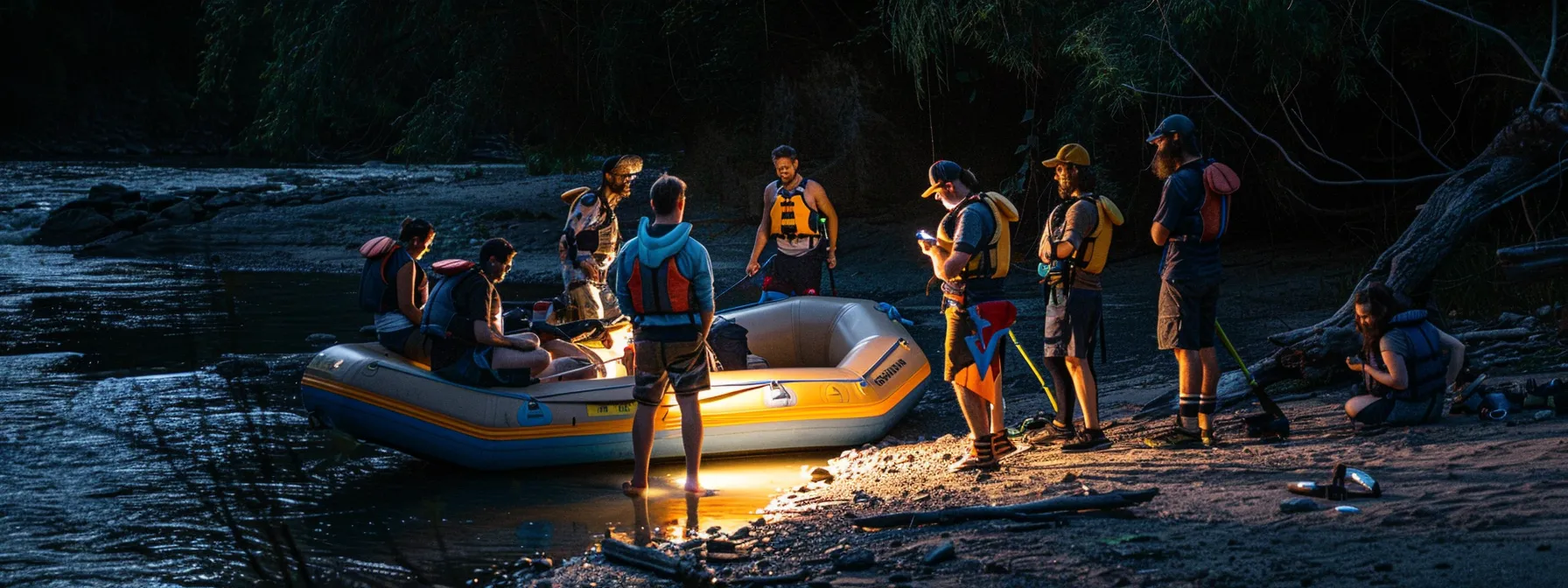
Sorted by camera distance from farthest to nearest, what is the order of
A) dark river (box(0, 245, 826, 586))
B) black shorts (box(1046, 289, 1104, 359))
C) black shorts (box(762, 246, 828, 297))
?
black shorts (box(762, 246, 828, 297)) < black shorts (box(1046, 289, 1104, 359)) < dark river (box(0, 245, 826, 586))

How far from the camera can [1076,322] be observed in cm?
633

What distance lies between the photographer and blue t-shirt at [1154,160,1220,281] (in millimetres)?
6012

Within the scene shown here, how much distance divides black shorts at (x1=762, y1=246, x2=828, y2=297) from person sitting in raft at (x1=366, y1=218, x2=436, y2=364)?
2.57 metres

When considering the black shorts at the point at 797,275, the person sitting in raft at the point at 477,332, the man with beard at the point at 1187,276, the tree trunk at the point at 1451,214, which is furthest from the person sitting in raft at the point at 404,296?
the tree trunk at the point at 1451,214

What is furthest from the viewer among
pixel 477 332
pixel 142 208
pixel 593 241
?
pixel 142 208

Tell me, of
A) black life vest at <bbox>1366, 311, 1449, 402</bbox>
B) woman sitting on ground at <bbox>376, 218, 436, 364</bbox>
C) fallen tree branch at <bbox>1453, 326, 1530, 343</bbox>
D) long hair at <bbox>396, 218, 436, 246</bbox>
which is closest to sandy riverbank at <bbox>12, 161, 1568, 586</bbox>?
black life vest at <bbox>1366, 311, 1449, 402</bbox>

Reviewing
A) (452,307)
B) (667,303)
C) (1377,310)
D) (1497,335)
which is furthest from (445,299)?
(1497,335)

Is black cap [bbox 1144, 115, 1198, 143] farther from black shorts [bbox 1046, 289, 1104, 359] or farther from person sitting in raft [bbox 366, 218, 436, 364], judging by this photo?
person sitting in raft [bbox 366, 218, 436, 364]

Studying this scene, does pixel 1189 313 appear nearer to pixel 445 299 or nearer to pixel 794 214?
pixel 794 214

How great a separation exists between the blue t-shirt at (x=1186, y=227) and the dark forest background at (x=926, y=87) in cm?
412

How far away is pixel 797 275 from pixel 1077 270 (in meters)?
3.28

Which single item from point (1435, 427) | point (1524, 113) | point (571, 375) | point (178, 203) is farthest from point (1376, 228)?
point (178, 203)

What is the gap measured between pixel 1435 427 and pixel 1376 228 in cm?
744

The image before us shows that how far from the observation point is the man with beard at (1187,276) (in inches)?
238
